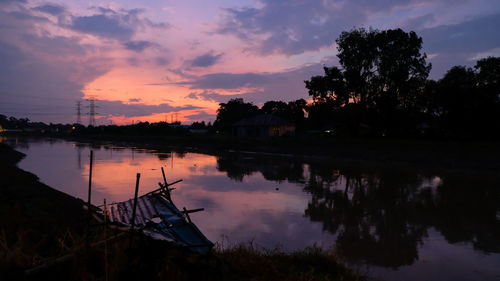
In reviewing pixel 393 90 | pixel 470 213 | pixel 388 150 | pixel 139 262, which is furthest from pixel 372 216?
pixel 393 90

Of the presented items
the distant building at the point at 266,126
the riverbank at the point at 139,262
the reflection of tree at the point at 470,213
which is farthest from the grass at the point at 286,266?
the distant building at the point at 266,126

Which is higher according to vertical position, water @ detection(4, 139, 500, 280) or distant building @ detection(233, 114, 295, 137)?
distant building @ detection(233, 114, 295, 137)

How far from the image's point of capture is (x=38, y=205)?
12.4 m

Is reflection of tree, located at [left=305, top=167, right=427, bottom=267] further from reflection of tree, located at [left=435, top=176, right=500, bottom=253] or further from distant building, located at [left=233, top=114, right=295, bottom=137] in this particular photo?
distant building, located at [left=233, top=114, right=295, bottom=137]

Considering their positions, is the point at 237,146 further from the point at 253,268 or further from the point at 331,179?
the point at 253,268

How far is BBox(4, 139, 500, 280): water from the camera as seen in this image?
8.83 metres

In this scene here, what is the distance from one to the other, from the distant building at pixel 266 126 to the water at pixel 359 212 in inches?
1361

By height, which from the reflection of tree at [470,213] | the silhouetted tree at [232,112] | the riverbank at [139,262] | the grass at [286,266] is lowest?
the reflection of tree at [470,213]

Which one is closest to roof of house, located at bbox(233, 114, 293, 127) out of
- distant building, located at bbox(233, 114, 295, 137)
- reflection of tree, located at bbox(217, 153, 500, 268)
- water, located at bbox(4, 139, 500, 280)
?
distant building, located at bbox(233, 114, 295, 137)

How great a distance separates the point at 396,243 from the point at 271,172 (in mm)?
16843

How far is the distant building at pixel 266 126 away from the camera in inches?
2348

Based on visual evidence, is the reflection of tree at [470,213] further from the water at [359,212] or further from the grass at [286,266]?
the grass at [286,266]

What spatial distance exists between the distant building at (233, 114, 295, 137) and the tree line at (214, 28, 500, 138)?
639 inches

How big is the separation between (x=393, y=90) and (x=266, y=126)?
26147mm
